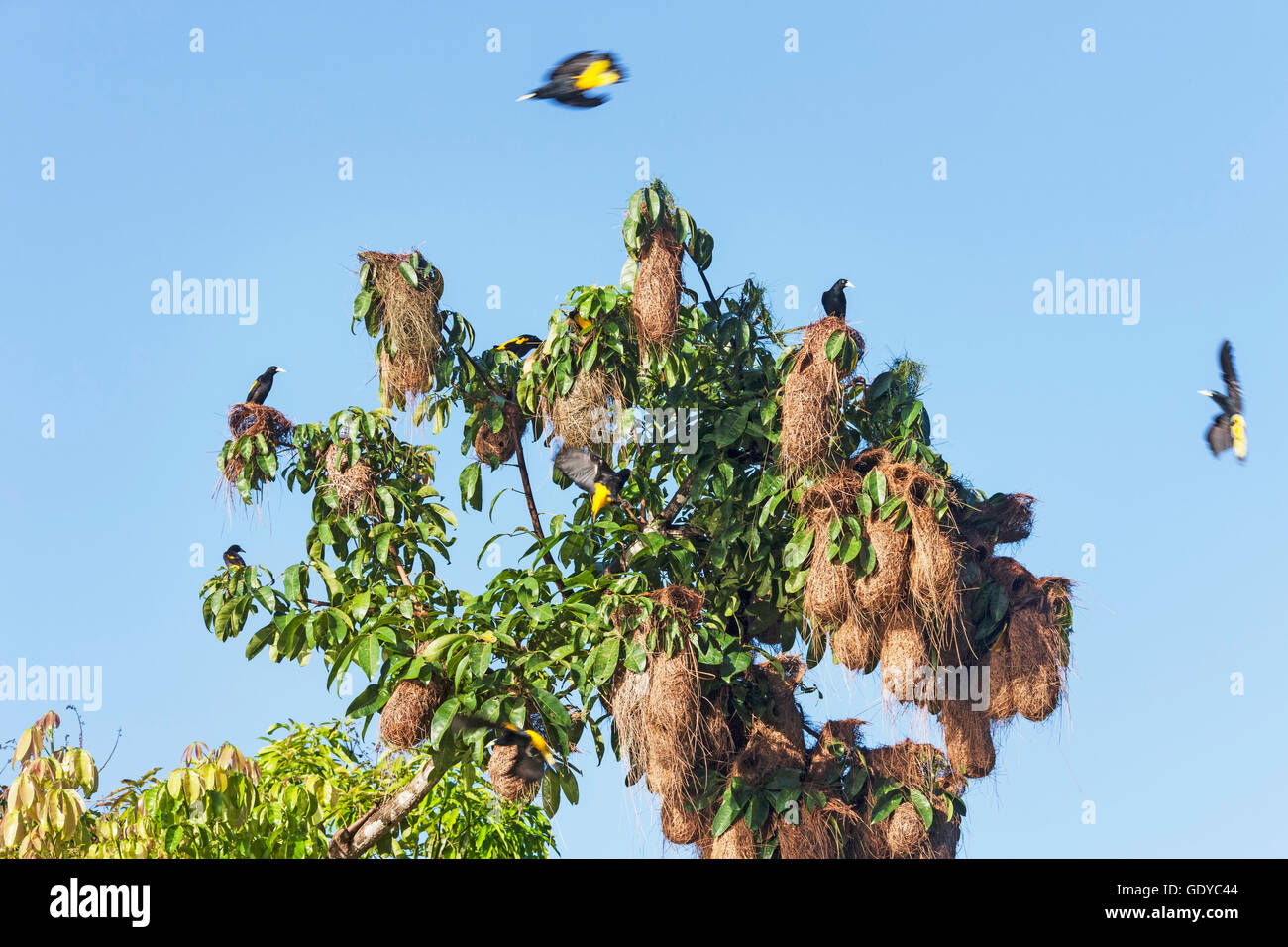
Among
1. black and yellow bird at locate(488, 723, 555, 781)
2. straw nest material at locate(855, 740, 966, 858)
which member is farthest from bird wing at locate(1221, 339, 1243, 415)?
black and yellow bird at locate(488, 723, 555, 781)

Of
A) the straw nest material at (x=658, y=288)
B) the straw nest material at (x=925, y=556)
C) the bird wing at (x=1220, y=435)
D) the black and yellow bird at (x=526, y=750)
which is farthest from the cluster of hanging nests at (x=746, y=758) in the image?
the bird wing at (x=1220, y=435)

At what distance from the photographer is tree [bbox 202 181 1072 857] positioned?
235 inches

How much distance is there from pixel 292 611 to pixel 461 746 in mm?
1140

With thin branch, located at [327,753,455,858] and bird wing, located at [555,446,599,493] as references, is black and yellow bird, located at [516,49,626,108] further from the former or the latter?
thin branch, located at [327,753,455,858]

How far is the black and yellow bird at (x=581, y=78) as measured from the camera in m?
6.39

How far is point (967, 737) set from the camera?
638cm

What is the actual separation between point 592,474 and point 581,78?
72.9 inches

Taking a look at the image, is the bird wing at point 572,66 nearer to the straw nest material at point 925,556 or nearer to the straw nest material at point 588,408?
the straw nest material at point 588,408

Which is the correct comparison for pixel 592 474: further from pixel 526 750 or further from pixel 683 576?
pixel 526 750

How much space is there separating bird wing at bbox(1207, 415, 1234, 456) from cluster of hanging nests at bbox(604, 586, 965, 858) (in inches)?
87.1

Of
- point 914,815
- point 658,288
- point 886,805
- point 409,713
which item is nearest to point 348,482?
point 409,713

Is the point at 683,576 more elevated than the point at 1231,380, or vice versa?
the point at 1231,380

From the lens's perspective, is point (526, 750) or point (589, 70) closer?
point (526, 750)
